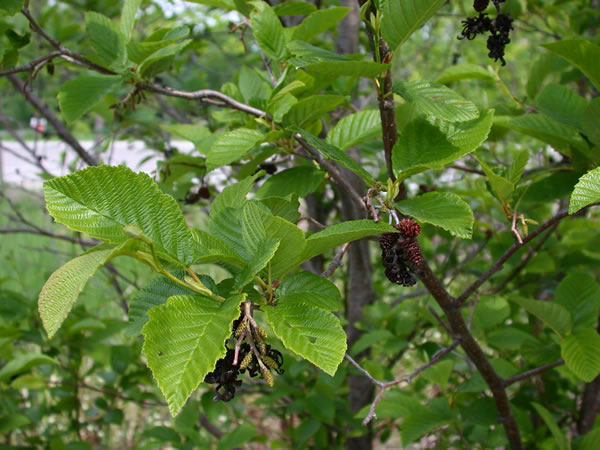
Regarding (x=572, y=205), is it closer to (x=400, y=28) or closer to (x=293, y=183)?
(x=400, y=28)

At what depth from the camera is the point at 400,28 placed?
0.87 meters

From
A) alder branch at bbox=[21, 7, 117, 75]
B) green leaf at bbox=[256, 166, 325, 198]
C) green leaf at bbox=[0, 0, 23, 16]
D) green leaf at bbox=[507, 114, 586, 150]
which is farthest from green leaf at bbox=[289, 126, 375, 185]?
green leaf at bbox=[0, 0, 23, 16]

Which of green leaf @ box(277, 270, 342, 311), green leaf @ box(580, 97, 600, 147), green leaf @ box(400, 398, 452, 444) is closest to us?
green leaf @ box(277, 270, 342, 311)

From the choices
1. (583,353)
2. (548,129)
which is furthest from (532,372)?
(548,129)

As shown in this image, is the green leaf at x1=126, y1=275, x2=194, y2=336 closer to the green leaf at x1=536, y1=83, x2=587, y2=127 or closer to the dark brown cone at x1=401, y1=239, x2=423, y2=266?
the dark brown cone at x1=401, y1=239, x2=423, y2=266

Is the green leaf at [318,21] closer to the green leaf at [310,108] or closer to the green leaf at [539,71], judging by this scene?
the green leaf at [310,108]

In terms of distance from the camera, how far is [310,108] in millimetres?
1104

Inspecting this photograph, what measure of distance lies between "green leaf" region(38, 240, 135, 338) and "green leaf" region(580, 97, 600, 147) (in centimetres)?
89

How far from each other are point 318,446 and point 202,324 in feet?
5.27

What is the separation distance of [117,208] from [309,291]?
0.96 ft

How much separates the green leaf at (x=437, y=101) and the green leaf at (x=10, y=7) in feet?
2.49

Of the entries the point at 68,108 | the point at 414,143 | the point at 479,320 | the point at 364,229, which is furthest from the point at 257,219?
the point at 479,320

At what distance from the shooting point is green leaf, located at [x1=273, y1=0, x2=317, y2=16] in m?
1.36

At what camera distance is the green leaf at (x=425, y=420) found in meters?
1.44
